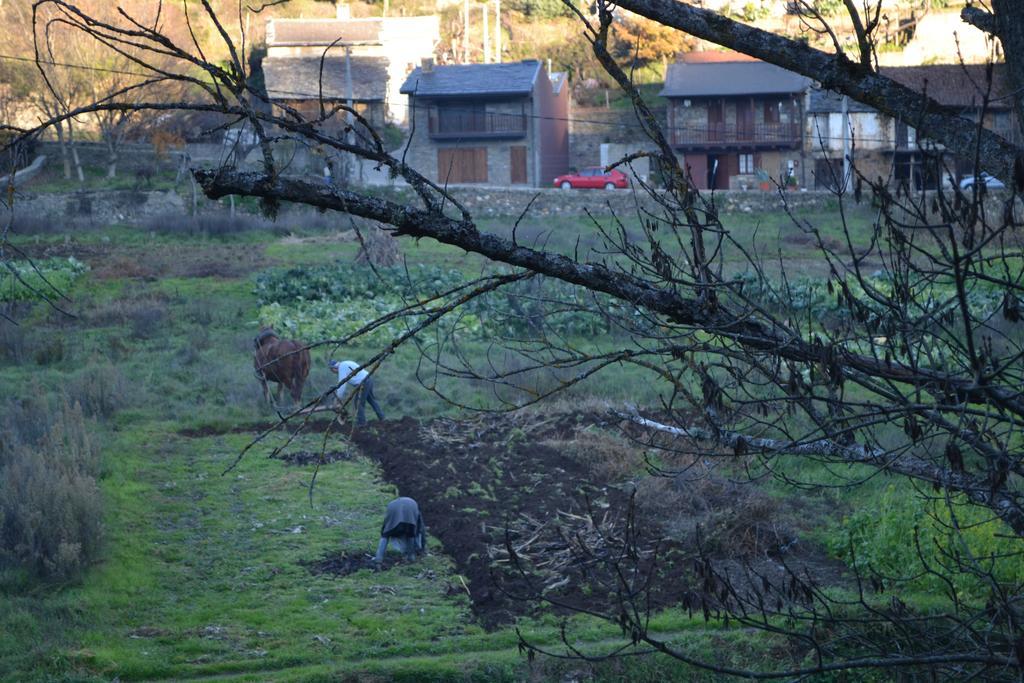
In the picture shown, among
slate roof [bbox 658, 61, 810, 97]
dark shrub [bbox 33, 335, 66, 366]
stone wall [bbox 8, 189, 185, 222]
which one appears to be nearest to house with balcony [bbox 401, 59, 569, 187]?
slate roof [bbox 658, 61, 810, 97]

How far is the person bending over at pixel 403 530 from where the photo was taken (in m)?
11.0

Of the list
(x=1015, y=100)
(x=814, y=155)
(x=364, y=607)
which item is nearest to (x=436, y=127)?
(x=814, y=155)

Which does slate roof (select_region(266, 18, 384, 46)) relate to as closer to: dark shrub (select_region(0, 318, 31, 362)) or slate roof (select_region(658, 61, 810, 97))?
slate roof (select_region(658, 61, 810, 97))

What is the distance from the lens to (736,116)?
5184 cm

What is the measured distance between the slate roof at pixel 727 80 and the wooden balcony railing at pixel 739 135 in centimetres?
161

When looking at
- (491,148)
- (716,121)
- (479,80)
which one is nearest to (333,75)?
(479,80)

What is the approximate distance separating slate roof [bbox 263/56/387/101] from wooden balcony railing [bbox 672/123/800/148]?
1540 cm

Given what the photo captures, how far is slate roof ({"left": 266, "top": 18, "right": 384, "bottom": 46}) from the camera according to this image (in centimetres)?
5528

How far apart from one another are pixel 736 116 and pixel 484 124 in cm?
1217

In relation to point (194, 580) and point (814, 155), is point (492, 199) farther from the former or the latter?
point (194, 580)

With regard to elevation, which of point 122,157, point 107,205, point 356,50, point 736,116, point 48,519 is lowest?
point 48,519

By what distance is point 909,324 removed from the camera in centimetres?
445

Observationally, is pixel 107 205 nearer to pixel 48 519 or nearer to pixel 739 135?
pixel 739 135

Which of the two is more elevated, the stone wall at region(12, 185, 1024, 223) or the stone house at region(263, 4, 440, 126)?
the stone house at region(263, 4, 440, 126)
